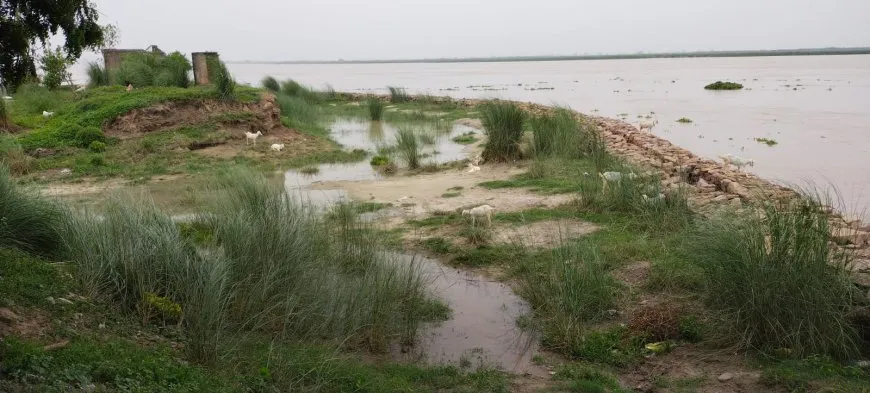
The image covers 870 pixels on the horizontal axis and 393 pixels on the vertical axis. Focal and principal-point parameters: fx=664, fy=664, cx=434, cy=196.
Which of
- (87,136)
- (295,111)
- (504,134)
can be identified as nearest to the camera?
(504,134)

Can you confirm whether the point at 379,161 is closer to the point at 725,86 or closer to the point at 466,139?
the point at 466,139

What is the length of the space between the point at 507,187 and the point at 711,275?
247 inches

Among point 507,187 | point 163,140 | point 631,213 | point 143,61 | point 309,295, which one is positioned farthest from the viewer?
point 143,61

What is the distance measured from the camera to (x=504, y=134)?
1446cm

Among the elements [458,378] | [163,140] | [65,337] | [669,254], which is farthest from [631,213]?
[163,140]

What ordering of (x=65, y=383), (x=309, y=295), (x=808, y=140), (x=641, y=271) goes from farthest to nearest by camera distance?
(x=808, y=140) < (x=641, y=271) < (x=309, y=295) < (x=65, y=383)

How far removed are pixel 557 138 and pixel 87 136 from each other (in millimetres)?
11067

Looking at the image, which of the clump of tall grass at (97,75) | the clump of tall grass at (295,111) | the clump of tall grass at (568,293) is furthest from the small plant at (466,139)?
the clump of tall grass at (97,75)

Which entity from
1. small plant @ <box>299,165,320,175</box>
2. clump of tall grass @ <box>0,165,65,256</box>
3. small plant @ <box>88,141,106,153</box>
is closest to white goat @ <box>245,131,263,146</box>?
small plant @ <box>299,165,320,175</box>

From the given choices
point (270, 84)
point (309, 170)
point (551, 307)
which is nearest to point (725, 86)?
point (270, 84)

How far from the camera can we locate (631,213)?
354 inches

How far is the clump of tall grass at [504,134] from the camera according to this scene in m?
14.4

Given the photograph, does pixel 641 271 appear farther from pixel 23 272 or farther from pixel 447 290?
pixel 23 272

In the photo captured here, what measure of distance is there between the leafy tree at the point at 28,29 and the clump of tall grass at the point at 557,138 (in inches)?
388
